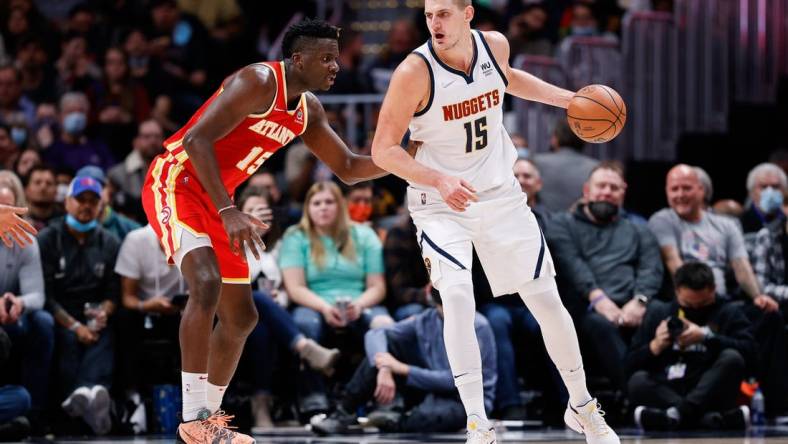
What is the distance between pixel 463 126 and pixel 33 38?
7807 millimetres

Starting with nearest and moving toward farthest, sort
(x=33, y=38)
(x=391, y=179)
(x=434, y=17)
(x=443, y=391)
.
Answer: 1. (x=434, y=17)
2. (x=443, y=391)
3. (x=391, y=179)
4. (x=33, y=38)

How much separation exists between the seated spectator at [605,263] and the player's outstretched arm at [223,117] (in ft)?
10.4

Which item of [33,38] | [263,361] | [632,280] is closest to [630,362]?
[632,280]

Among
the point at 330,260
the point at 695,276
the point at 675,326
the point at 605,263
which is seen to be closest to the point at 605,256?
the point at 605,263

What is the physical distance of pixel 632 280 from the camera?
831 centimetres

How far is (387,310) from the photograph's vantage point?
8461 mm

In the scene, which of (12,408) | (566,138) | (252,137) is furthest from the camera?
(566,138)

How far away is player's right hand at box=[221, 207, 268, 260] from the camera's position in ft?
17.2

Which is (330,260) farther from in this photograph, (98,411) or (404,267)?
(98,411)

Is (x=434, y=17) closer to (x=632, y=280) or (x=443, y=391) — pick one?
(x=443, y=391)

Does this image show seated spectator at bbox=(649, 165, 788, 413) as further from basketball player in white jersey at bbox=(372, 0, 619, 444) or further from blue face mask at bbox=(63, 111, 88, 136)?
blue face mask at bbox=(63, 111, 88, 136)

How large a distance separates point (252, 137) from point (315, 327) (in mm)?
2544

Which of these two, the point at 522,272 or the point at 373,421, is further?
the point at 373,421

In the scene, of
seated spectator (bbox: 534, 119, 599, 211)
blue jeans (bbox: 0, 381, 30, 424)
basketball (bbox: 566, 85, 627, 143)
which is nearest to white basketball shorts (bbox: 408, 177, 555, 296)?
basketball (bbox: 566, 85, 627, 143)
